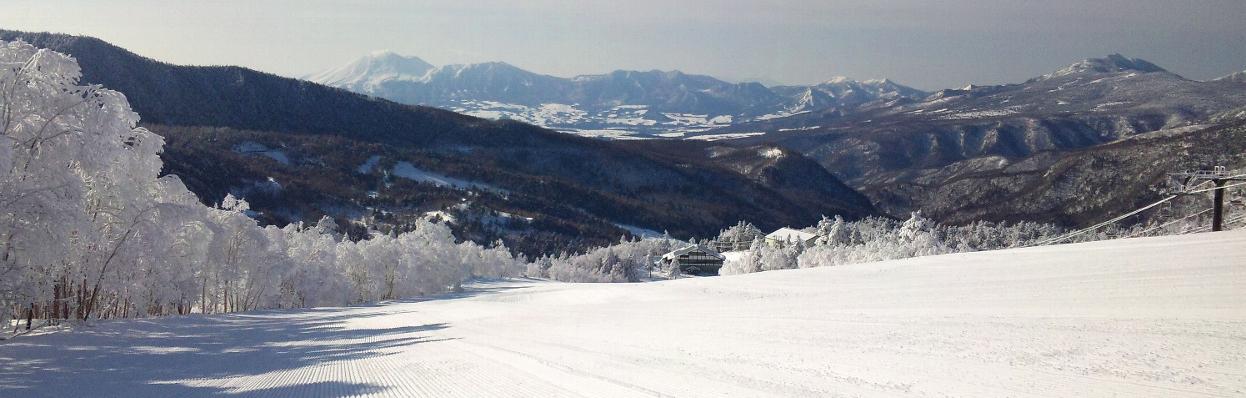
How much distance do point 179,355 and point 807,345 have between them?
16.0 m

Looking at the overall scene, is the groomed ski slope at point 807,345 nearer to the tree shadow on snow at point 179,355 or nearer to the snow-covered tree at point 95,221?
the tree shadow on snow at point 179,355

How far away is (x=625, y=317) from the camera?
23.8 metres

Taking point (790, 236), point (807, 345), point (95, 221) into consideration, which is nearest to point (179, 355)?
point (95, 221)

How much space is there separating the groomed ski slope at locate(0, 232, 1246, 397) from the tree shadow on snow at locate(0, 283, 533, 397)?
0.07 meters

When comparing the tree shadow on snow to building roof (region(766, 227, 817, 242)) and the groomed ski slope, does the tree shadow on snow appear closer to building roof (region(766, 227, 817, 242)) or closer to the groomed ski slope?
the groomed ski slope

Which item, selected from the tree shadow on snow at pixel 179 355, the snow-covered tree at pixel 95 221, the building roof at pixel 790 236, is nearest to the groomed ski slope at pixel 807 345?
the tree shadow on snow at pixel 179 355

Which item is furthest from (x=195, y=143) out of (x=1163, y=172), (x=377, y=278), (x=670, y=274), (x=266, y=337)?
(x=1163, y=172)

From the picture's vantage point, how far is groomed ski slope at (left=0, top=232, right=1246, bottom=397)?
11805 millimetres

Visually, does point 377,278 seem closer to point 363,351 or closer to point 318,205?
point 363,351

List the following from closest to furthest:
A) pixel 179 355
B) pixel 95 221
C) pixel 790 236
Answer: pixel 179 355
pixel 95 221
pixel 790 236

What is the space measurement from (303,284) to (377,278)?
34.6 feet

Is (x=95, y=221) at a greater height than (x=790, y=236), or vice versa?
(x=95, y=221)

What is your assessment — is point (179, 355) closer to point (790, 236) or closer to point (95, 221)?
point (95, 221)

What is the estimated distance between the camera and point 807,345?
15320 mm
